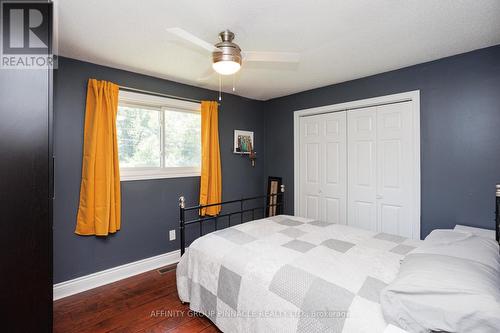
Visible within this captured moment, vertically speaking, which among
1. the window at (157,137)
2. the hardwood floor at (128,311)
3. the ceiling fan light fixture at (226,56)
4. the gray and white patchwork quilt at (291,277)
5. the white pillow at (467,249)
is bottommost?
the hardwood floor at (128,311)

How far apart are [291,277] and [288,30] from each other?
182 centimetres

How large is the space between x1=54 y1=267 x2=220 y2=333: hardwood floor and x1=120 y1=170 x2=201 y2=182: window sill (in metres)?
1.15

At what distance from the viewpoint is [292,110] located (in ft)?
12.5

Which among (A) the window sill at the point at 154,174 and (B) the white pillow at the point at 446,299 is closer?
(B) the white pillow at the point at 446,299

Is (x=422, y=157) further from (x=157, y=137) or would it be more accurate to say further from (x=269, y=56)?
(x=157, y=137)

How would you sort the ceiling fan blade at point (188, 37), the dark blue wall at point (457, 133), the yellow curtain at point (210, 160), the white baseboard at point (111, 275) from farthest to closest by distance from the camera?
the yellow curtain at point (210, 160) < the white baseboard at point (111, 275) < the dark blue wall at point (457, 133) < the ceiling fan blade at point (188, 37)

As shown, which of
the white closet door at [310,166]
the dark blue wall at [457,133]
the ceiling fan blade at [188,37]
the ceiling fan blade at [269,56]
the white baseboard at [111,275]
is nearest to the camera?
the ceiling fan blade at [188,37]

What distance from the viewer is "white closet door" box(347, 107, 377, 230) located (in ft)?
9.83

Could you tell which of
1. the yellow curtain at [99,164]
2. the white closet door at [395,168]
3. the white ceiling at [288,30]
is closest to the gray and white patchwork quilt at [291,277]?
the white closet door at [395,168]

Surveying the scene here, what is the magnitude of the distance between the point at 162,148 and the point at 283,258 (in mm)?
2129

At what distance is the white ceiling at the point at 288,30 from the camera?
161cm

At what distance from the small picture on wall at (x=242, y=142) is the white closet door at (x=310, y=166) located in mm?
854

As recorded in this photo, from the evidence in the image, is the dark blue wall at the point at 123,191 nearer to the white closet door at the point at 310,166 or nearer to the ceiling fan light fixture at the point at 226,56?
the white closet door at the point at 310,166

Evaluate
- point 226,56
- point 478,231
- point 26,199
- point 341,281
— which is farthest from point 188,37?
point 478,231
